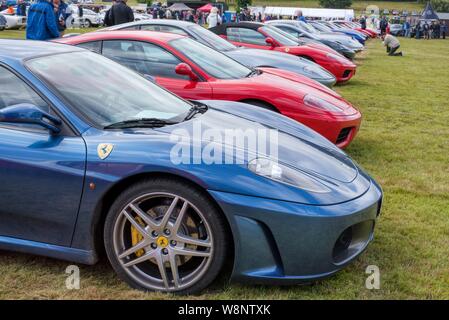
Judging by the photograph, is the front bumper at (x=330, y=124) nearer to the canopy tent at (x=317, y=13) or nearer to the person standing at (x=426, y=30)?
the person standing at (x=426, y=30)

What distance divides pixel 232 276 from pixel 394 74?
43.4 feet

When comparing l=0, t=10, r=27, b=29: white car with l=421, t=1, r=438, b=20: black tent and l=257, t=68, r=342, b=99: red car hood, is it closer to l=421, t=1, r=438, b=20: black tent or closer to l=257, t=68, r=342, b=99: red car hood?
l=257, t=68, r=342, b=99: red car hood

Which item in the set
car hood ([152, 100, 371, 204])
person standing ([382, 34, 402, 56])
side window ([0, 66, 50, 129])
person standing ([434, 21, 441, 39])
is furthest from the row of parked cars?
person standing ([434, 21, 441, 39])

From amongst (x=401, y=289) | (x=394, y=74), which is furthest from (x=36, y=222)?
(x=394, y=74)

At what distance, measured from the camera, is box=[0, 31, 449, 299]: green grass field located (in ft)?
9.62

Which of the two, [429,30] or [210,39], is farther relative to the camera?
[429,30]

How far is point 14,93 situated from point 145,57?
2738 mm

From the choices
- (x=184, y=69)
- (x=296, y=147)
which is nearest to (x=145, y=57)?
(x=184, y=69)

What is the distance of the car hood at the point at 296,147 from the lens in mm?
2961

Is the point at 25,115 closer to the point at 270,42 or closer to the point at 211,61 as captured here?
the point at 211,61

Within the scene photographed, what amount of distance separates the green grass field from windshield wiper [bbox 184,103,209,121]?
3.54 ft

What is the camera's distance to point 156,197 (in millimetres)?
2803

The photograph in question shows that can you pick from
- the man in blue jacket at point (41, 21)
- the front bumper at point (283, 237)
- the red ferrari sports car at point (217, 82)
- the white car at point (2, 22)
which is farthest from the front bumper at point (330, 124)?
the white car at point (2, 22)
